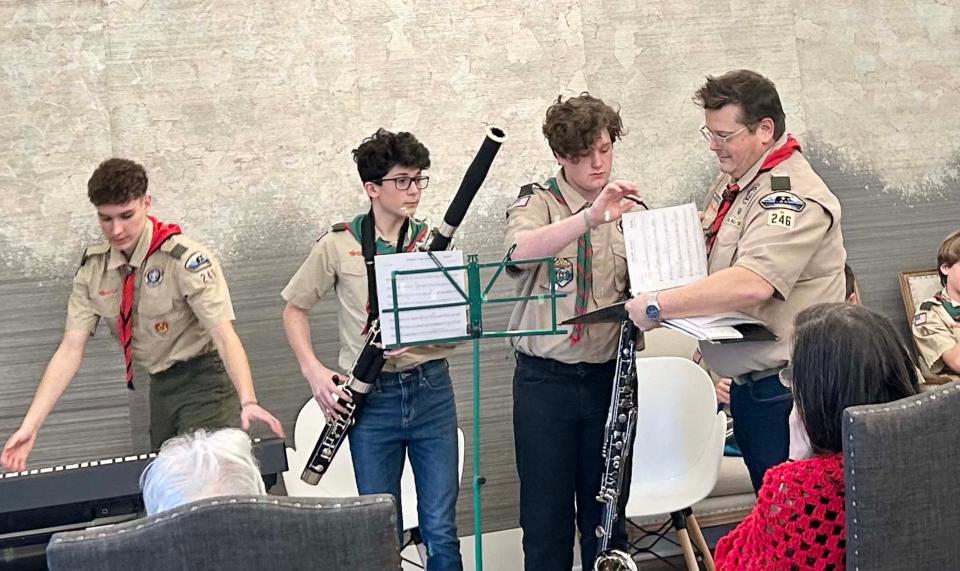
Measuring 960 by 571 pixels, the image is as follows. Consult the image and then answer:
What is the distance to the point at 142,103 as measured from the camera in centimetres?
396

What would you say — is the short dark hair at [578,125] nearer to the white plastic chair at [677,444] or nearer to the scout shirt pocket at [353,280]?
the scout shirt pocket at [353,280]

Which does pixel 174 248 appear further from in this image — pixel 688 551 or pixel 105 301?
pixel 688 551

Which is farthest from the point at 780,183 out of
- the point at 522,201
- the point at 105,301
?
the point at 105,301

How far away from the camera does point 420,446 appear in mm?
3176

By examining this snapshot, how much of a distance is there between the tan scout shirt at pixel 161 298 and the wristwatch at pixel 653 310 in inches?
56.5

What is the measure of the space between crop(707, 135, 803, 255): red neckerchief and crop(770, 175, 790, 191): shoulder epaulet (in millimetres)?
62

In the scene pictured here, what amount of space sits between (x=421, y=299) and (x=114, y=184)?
1.33 metres

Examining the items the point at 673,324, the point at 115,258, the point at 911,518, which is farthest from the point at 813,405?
the point at 115,258

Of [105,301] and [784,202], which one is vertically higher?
[784,202]

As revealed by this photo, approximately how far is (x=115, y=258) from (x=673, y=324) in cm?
198

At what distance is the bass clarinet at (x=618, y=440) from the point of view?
2.91m

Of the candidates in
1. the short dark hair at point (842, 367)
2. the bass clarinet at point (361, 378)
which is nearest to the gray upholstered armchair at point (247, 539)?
the short dark hair at point (842, 367)

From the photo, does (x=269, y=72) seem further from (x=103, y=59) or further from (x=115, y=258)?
(x=115, y=258)

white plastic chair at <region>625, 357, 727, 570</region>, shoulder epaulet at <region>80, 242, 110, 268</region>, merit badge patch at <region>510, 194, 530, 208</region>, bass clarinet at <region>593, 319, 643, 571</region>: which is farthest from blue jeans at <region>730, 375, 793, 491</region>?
shoulder epaulet at <region>80, 242, 110, 268</region>
